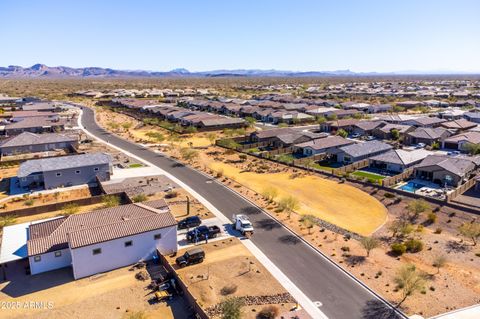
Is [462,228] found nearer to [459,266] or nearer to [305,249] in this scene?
[459,266]

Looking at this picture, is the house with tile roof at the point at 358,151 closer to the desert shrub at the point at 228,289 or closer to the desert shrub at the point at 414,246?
the desert shrub at the point at 414,246

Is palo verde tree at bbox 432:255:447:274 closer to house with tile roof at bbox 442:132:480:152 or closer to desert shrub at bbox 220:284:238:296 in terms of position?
desert shrub at bbox 220:284:238:296

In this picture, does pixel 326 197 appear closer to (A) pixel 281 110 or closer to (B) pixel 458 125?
(B) pixel 458 125

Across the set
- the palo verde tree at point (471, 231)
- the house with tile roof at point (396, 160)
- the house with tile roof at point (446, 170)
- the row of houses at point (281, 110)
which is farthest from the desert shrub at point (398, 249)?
the row of houses at point (281, 110)

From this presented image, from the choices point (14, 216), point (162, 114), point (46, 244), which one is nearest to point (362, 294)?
point (46, 244)

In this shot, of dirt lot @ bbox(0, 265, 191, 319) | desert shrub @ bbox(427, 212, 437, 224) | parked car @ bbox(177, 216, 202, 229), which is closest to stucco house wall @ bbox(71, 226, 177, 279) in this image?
dirt lot @ bbox(0, 265, 191, 319)

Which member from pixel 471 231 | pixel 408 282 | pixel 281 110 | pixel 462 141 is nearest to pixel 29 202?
pixel 408 282
